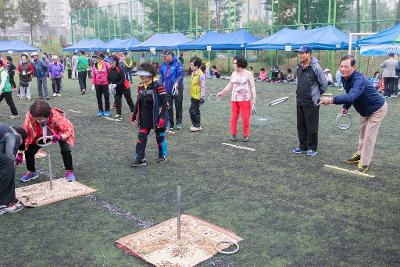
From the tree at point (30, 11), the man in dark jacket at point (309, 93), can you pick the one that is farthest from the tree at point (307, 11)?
the tree at point (30, 11)

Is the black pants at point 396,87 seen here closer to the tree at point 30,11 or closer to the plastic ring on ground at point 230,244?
the plastic ring on ground at point 230,244

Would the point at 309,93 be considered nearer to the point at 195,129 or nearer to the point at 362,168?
the point at 362,168

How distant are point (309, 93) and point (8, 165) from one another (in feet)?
16.9

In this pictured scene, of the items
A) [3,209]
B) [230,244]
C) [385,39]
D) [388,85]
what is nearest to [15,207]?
[3,209]

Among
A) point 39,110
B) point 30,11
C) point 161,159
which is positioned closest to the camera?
point 39,110

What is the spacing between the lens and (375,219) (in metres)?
5.04

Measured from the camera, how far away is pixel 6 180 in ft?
16.7

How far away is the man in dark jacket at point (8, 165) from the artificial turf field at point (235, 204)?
185 mm

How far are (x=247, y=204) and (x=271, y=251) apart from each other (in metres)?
1.35

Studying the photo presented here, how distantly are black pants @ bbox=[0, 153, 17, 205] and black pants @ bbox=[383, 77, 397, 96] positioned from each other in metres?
15.7

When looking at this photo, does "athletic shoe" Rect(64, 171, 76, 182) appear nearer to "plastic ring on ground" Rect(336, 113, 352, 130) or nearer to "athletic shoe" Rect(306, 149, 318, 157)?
"athletic shoe" Rect(306, 149, 318, 157)

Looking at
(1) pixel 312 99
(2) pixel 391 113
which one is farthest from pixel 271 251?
(2) pixel 391 113

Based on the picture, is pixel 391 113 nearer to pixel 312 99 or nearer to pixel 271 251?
pixel 312 99

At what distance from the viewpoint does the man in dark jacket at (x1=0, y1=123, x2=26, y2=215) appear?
16.4 feet
